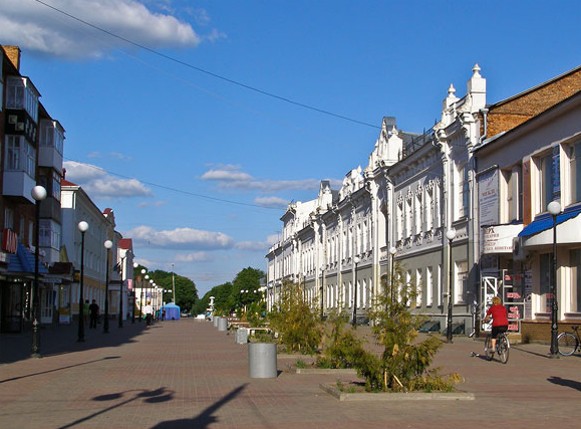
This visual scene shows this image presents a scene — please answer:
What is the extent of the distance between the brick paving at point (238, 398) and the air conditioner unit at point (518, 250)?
26.5 feet

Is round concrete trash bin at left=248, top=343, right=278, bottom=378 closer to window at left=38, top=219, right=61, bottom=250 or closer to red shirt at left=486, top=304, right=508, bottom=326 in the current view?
red shirt at left=486, top=304, right=508, bottom=326

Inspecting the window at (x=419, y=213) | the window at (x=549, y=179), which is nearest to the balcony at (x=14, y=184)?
the window at (x=419, y=213)

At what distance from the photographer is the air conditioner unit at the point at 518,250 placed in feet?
101

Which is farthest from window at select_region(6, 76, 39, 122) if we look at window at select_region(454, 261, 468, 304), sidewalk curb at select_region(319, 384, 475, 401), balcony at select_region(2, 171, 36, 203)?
sidewalk curb at select_region(319, 384, 475, 401)

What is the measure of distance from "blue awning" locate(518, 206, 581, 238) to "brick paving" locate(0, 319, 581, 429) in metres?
6.50

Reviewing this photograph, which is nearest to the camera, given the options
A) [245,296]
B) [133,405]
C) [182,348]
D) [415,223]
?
[133,405]

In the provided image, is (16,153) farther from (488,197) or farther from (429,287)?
(488,197)

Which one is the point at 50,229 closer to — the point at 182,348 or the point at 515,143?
the point at 182,348

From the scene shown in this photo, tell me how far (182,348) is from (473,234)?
13.9 meters

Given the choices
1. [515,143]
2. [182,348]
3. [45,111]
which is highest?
[45,111]

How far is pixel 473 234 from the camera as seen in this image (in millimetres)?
36719

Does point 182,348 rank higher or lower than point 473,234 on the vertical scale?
lower

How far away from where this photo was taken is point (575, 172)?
94.2 feet

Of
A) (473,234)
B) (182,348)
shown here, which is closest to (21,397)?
(182,348)
